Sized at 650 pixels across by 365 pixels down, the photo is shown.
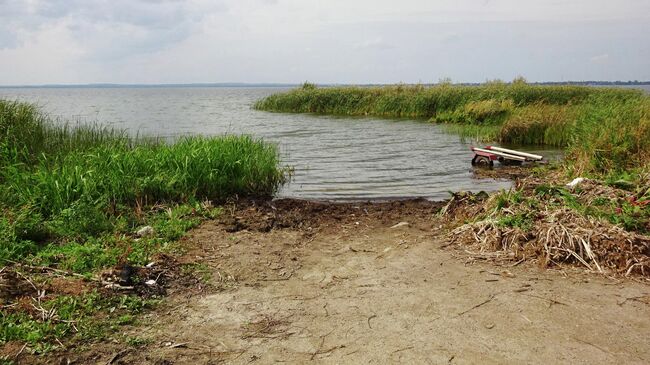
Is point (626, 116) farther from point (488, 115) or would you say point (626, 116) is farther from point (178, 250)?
point (488, 115)

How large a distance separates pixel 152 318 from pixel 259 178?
579 centimetres

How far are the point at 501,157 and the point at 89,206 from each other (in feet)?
39.1

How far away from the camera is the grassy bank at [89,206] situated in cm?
450

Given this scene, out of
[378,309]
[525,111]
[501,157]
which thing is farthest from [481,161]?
[378,309]

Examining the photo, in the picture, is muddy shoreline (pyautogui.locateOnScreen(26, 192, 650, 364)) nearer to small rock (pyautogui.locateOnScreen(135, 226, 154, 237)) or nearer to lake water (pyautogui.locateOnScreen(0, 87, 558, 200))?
small rock (pyautogui.locateOnScreen(135, 226, 154, 237))

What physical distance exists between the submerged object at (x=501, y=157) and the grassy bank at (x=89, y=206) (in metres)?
6.78

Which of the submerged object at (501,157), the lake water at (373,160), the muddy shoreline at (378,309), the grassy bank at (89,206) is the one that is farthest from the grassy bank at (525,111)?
the grassy bank at (89,206)

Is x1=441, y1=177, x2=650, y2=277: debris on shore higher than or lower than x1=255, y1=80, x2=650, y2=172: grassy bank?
lower

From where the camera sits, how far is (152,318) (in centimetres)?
454

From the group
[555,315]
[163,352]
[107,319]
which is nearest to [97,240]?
[107,319]

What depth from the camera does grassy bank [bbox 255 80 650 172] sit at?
10484 mm

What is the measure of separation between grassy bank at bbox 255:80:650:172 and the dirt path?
574cm

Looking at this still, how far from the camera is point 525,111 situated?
22734 millimetres

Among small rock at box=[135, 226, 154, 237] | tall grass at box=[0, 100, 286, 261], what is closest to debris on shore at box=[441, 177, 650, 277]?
small rock at box=[135, 226, 154, 237]
